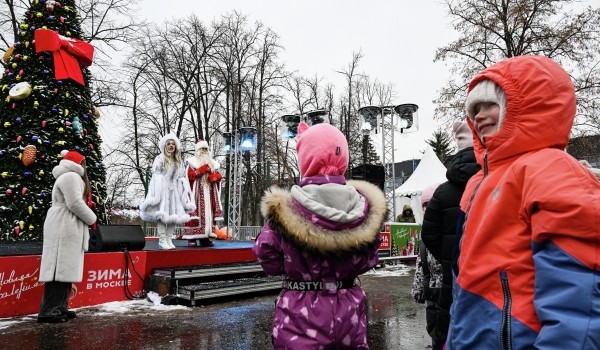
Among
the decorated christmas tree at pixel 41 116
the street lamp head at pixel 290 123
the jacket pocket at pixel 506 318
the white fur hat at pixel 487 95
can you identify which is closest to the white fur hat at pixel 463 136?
the white fur hat at pixel 487 95

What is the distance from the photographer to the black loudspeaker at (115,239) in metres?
7.56

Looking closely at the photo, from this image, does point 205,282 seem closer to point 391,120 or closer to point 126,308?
point 126,308

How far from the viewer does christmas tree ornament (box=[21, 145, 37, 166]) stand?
812 centimetres

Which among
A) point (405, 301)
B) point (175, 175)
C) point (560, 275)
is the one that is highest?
point (175, 175)

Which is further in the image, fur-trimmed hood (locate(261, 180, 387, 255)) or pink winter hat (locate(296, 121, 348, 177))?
pink winter hat (locate(296, 121, 348, 177))

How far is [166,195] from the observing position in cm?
920

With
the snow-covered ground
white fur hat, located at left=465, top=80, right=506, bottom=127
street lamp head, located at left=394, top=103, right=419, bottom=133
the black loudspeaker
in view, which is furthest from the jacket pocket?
street lamp head, located at left=394, top=103, right=419, bottom=133

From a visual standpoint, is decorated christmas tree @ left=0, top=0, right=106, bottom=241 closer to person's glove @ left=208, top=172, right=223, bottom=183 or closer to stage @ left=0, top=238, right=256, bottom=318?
stage @ left=0, top=238, right=256, bottom=318

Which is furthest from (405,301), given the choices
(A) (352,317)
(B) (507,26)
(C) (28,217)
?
(B) (507,26)

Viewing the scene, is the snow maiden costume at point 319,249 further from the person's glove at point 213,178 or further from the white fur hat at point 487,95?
the person's glove at point 213,178

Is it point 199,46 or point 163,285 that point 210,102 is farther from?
point 163,285

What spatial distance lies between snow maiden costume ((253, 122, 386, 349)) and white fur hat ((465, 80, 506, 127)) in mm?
1059

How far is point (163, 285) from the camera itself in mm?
7590

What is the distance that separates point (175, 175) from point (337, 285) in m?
7.61
